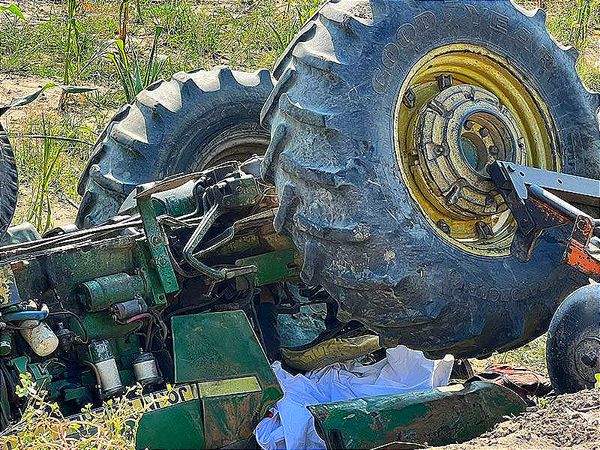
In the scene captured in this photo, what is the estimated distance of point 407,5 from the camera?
396 cm

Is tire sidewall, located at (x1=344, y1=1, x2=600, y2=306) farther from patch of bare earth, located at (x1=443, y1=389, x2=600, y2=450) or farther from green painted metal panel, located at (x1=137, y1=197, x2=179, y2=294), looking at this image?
green painted metal panel, located at (x1=137, y1=197, x2=179, y2=294)

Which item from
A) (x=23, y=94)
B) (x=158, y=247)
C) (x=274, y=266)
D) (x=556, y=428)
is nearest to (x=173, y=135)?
(x=274, y=266)

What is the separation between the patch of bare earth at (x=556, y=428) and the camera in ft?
9.66

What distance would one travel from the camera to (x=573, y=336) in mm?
3590

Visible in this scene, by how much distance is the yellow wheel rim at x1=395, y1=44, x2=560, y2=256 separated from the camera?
4.03 meters

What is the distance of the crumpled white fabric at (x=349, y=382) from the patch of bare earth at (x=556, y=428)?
942 millimetres

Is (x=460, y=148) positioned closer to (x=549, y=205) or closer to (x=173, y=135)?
(x=549, y=205)

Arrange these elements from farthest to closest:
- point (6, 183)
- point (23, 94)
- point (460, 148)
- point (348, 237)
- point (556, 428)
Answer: point (23, 94), point (460, 148), point (348, 237), point (6, 183), point (556, 428)

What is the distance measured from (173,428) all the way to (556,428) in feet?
4.44

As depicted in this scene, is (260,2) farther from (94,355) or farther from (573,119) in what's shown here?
(94,355)

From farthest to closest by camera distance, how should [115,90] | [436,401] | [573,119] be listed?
[115,90]
[573,119]
[436,401]

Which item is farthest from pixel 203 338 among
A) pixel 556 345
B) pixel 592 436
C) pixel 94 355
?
pixel 592 436

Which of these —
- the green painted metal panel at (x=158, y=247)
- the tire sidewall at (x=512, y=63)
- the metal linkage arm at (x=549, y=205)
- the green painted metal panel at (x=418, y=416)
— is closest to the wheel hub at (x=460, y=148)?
the metal linkage arm at (x=549, y=205)

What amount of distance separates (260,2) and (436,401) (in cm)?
768
